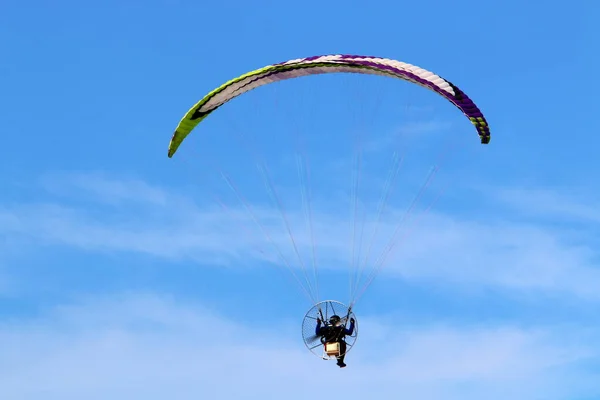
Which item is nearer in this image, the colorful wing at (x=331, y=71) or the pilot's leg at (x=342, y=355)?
the colorful wing at (x=331, y=71)

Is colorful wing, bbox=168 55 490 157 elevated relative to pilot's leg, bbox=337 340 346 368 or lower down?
elevated

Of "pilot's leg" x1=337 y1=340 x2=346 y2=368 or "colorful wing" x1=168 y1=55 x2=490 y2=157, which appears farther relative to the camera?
"pilot's leg" x1=337 y1=340 x2=346 y2=368

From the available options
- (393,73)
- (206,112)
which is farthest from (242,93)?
(393,73)

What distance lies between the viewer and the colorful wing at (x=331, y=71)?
4375cm

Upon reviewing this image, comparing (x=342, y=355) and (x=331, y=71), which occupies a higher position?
(x=331, y=71)

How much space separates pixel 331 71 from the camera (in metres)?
45.3

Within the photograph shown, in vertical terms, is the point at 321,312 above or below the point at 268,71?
below

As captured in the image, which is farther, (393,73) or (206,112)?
(206,112)

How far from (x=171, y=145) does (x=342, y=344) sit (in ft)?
26.4

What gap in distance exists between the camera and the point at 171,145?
48062 mm

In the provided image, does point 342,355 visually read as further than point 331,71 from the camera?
No

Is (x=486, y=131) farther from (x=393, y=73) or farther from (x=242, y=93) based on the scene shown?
(x=242, y=93)

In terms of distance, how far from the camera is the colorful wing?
4375 cm

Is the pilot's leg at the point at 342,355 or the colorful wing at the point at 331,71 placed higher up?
the colorful wing at the point at 331,71
